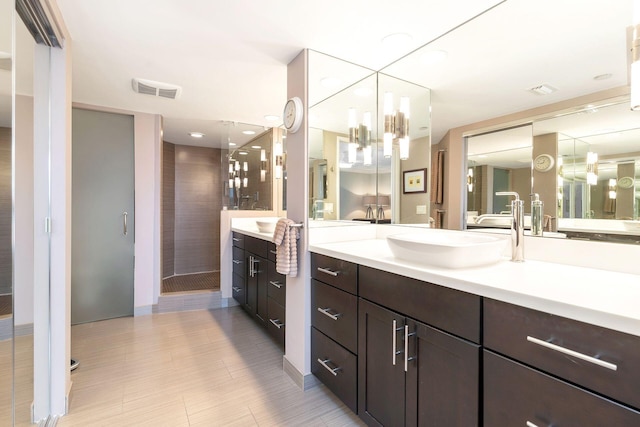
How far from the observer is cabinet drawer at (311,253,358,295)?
1.59 metres

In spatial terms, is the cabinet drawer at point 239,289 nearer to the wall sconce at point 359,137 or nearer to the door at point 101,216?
the door at point 101,216

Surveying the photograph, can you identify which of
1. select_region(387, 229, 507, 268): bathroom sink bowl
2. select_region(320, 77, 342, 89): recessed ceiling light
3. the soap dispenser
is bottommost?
select_region(387, 229, 507, 268): bathroom sink bowl

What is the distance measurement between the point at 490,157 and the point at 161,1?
1.83 meters

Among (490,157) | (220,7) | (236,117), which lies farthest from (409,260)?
(236,117)

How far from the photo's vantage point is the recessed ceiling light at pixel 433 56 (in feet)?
5.95

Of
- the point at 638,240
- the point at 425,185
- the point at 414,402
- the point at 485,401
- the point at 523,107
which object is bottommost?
the point at 414,402

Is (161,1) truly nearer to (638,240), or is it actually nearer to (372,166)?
(372,166)

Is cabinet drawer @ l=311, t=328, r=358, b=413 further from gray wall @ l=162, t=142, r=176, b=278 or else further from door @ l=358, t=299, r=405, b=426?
gray wall @ l=162, t=142, r=176, b=278

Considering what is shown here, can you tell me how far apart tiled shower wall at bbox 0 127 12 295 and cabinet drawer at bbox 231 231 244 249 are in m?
1.98

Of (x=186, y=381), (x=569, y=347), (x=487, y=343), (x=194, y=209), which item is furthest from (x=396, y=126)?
(x=194, y=209)

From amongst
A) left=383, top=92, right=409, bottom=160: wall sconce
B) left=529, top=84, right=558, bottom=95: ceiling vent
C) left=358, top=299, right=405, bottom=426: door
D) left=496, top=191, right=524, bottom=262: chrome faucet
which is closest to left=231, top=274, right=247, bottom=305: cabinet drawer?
left=358, top=299, right=405, bottom=426: door

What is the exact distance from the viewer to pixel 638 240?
114 centimetres

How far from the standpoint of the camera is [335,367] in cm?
174

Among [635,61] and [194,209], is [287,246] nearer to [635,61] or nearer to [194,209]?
[635,61]
